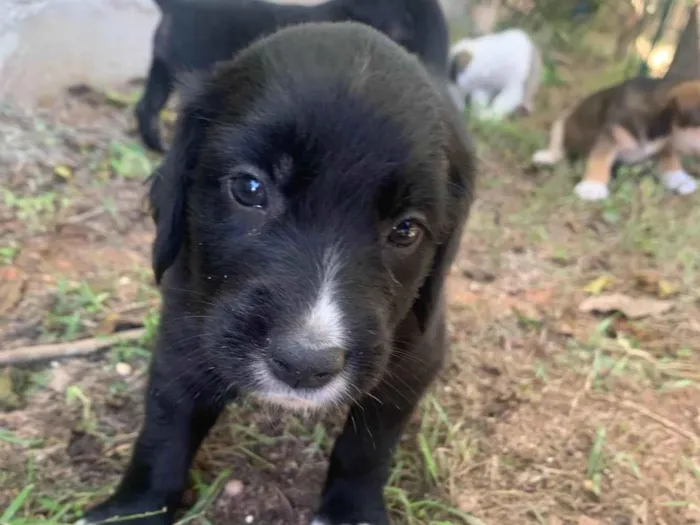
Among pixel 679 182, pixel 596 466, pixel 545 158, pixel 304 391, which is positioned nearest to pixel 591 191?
pixel 545 158

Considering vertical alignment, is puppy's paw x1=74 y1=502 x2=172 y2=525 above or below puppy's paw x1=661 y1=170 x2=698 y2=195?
above

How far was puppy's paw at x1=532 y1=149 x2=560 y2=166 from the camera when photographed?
5.07 m

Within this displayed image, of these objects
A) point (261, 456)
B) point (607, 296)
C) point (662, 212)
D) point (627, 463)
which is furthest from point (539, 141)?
point (261, 456)

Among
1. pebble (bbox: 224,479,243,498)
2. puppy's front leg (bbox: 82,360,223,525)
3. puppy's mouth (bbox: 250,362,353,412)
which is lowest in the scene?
pebble (bbox: 224,479,243,498)

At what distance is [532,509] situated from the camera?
7.48 feet

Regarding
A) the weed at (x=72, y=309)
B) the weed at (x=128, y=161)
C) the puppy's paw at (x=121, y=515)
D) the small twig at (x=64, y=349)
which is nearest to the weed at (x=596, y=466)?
the puppy's paw at (x=121, y=515)

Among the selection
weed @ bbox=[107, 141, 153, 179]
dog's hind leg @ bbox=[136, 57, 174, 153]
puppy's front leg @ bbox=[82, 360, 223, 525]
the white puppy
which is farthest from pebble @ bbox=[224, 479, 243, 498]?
the white puppy

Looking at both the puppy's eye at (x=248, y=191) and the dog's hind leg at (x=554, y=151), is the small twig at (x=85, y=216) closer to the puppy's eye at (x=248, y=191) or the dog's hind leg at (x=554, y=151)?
the puppy's eye at (x=248, y=191)

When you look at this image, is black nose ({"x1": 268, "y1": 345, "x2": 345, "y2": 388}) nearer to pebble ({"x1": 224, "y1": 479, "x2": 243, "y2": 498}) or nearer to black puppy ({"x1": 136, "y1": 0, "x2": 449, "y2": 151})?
pebble ({"x1": 224, "y1": 479, "x2": 243, "y2": 498})

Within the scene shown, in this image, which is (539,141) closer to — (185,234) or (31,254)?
(31,254)

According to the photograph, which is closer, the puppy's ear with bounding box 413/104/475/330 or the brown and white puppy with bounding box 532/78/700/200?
the puppy's ear with bounding box 413/104/475/330

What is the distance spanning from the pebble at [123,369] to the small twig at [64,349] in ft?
0.33

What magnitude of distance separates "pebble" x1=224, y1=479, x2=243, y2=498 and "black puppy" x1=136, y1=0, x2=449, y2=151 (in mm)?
2216

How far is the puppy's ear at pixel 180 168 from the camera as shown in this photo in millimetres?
1791
